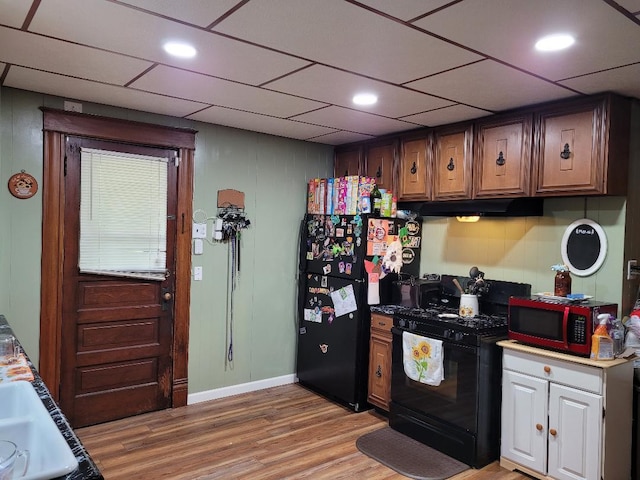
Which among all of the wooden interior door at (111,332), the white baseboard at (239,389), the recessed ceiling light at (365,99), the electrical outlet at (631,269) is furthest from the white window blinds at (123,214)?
the electrical outlet at (631,269)

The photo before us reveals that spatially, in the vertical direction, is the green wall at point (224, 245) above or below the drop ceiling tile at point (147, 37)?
below

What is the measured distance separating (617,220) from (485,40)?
5.34 feet

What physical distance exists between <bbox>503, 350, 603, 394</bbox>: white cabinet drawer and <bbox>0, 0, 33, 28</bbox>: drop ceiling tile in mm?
3074

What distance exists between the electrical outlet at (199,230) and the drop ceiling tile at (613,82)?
2.77 metres

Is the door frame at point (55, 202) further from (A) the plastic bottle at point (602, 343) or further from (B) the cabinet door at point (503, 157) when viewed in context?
(A) the plastic bottle at point (602, 343)

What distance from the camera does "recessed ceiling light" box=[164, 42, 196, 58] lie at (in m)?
2.29

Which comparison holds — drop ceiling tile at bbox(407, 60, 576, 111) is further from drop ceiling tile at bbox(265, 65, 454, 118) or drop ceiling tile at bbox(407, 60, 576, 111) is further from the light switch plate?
the light switch plate

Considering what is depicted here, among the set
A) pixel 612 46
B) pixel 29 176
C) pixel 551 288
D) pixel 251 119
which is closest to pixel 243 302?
pixel 251 119

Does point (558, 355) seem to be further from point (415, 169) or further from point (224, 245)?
point (224, 245)

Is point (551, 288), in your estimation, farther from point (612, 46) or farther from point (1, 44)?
point (1, 44)

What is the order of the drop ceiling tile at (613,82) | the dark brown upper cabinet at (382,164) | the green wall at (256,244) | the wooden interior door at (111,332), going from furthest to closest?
the dark brown upper cabinet at (382,164) → the wooden interior door at (111,332) → the green wall at (256,244) → the drop ceiling tile at (613,82)

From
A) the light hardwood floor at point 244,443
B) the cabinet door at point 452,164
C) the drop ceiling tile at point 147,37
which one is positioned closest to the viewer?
the drop ceiling tile at point 147,37

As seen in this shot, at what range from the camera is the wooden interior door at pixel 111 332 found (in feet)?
11.4

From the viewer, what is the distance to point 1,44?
237cm
